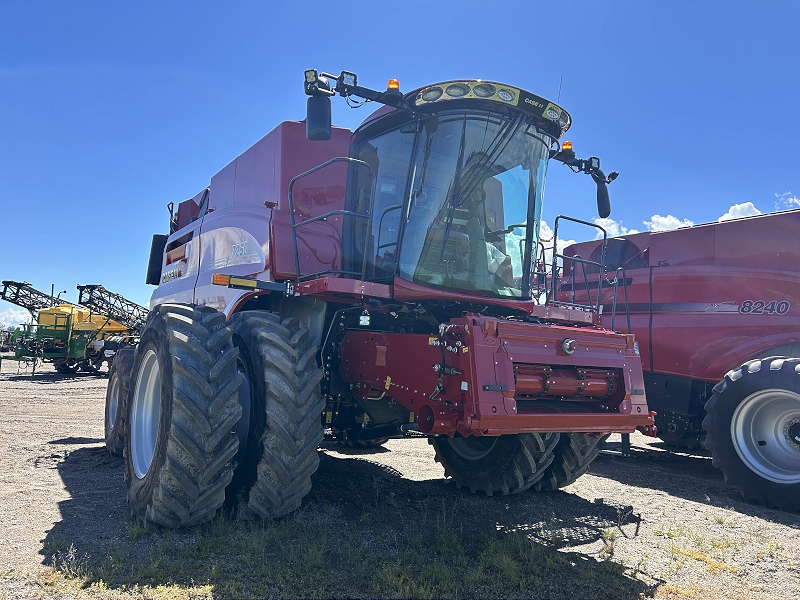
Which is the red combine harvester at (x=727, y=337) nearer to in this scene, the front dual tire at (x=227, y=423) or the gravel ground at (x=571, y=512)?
the gravel ground at (x=571, y=512)

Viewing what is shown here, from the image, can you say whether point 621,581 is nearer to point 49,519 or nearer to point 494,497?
point 494,497

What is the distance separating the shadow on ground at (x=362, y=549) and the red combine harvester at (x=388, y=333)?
11.0 inches

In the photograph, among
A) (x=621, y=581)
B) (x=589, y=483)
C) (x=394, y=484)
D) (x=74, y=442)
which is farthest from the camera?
(x=74, y=442)

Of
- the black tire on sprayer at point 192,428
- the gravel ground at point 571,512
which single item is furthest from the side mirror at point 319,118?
the gravel ground at point 571,512

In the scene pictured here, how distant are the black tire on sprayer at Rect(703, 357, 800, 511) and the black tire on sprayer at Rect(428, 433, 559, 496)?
2017mm

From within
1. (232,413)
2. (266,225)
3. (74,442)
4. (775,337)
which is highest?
(266,225)

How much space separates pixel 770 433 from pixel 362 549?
456cm

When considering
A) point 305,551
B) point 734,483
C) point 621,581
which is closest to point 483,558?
point 621,581

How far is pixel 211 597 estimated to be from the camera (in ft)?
10.3

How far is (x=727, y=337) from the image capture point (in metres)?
7.66

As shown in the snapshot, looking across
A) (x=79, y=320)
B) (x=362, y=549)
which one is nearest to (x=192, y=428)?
(x=362, y=549)

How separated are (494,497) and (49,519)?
143 inches

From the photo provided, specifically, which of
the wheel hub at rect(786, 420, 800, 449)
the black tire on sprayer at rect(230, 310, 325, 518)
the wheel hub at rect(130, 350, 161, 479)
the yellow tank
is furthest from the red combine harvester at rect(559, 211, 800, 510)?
the yellow tank

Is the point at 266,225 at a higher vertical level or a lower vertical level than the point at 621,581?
higher
